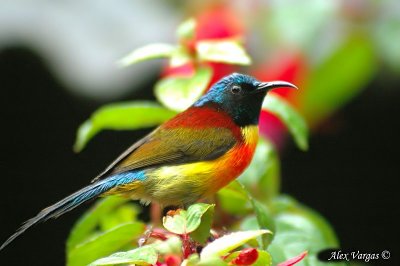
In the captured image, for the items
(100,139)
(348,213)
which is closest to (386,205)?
(348,213)

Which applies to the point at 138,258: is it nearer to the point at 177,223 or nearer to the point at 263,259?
the point at 177,223

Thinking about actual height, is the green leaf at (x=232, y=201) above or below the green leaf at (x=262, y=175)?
below

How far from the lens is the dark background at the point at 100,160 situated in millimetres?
4352

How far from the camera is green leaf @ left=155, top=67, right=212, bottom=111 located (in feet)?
7.41

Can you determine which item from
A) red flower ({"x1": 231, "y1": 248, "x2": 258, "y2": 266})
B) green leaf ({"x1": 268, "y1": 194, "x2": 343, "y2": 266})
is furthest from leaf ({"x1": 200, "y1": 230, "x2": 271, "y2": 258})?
green leaf ({"x1": 268, "y1": 194, "x2": 343, "y2": 266})

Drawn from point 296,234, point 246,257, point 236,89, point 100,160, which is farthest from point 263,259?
point 100,160

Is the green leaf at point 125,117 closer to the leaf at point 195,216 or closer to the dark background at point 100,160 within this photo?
the leaf at point 195,216

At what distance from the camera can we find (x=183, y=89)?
7.63ft

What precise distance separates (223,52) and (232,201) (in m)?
0.45

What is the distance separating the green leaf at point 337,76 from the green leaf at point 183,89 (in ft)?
3.09

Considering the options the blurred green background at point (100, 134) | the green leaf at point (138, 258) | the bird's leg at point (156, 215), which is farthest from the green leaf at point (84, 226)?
the blurred green background at point (100, 134)

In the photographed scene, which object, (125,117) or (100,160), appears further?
(100,160)

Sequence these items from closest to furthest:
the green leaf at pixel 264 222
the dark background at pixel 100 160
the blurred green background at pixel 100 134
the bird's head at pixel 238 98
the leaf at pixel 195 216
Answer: the leaf at pixel 195 216
the green leaf at pixel 264 222
the bird's head at pixel 238 98
the blurred green background at pixel 100 134
the dark background at pixel 100 160

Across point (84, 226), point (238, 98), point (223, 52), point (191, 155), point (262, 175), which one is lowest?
point (84, 226)
